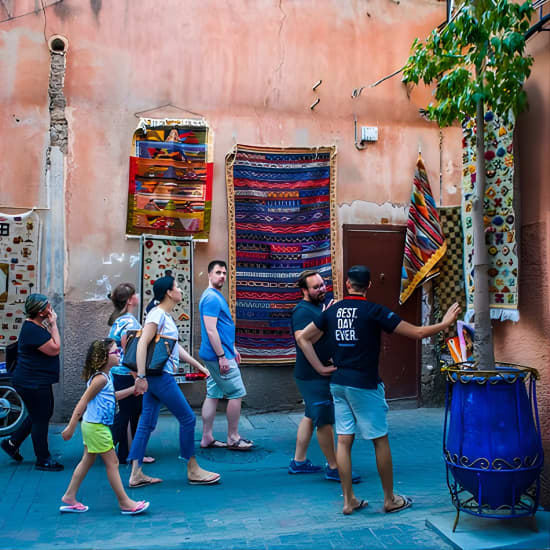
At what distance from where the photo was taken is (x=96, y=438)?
4902mm

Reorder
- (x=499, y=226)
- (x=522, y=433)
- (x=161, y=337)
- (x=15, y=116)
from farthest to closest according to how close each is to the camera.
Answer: (x=15, y=116)
(x=161, y=337)
(x=499, y=226)
(x=522, y=433)

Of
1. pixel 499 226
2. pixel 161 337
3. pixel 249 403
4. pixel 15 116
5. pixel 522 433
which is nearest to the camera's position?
pixel 522 433

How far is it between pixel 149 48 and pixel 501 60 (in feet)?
17.0

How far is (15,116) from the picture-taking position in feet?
26.7

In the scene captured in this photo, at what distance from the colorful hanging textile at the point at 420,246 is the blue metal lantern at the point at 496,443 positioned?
469 cm

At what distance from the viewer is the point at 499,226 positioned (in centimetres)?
511

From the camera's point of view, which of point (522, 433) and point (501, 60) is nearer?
point (522, 433)

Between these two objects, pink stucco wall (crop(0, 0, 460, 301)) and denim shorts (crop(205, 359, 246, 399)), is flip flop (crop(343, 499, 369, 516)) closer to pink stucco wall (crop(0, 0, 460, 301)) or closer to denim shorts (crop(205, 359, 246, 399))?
denim shorts (crop(205, 359, 246, 399))

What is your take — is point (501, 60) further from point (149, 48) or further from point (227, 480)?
point (149, 48)

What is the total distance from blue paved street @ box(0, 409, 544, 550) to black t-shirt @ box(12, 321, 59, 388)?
0.81 metres

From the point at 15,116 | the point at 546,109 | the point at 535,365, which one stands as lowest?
the point at 535,365

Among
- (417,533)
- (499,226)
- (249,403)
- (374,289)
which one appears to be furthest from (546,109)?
(249,403)

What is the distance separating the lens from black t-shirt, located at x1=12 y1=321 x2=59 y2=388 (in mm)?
6113

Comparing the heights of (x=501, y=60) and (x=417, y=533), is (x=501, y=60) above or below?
above
